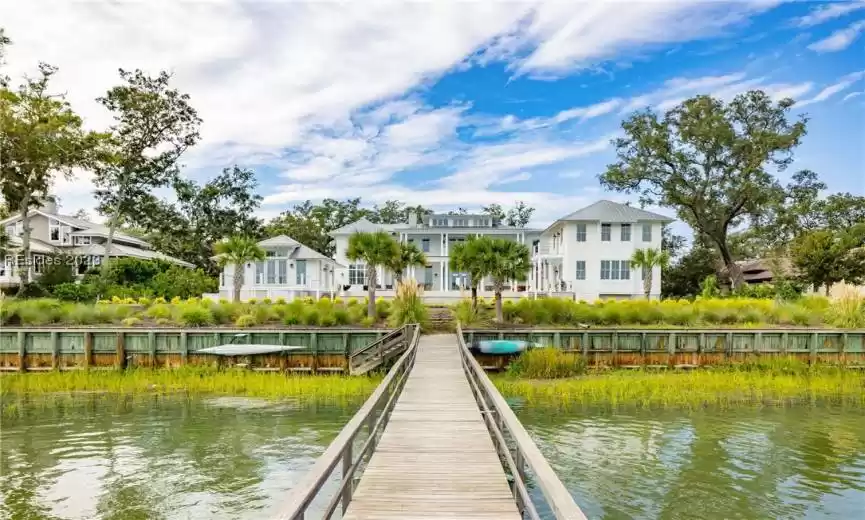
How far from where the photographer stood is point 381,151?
5319 cm

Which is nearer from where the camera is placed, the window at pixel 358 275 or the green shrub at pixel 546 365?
the green shrub at pixel 546 365

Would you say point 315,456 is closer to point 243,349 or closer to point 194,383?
point 194,383

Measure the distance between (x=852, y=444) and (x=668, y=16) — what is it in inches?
460

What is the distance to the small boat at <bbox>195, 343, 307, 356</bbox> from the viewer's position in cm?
1967

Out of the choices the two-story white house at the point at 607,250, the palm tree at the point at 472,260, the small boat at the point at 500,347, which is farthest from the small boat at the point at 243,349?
the two-story white house at the point at 607,250

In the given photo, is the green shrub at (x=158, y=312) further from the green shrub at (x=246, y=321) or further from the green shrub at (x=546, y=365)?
the green shrub at (x=546, y=365)

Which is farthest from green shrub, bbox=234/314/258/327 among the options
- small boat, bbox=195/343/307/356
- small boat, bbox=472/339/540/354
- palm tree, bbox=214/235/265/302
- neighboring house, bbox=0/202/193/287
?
neighboring house, bbox=0/202/193/287

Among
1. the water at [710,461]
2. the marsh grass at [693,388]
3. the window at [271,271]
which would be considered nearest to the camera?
the water at [710,461]

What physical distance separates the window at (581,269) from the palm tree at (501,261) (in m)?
13.3

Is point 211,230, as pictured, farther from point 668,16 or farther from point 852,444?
point 852,444

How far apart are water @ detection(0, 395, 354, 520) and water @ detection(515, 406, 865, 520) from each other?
5.13 m

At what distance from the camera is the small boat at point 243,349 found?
64.5ft

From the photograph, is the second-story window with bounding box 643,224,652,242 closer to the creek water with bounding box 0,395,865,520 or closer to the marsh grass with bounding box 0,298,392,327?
the marsh grass with bounding box 0,298,392,327

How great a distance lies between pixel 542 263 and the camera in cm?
4647
